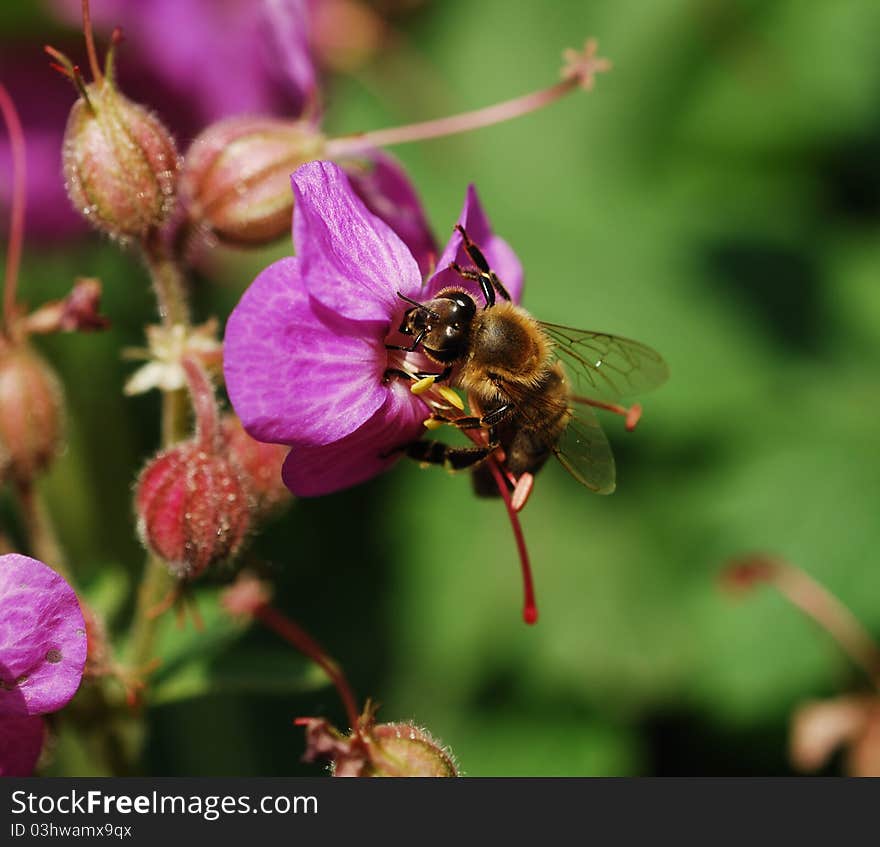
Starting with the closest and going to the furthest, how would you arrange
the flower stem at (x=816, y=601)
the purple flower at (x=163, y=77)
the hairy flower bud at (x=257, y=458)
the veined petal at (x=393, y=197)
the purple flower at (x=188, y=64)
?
the hairy flower bud at (x=257, y=458) < the veined petal at (x=393, y=197) < the flower stem at (x=816, y=601) < the purple flower at (x=163, y=77) < the purple flower at (x=188, y=64)

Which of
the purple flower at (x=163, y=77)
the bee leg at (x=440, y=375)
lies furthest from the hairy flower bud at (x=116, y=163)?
the purple flower at (x=163, y=77)

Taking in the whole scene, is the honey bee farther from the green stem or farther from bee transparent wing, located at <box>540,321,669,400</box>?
the green stem

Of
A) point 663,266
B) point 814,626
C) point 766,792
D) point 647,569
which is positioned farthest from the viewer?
point 663,266

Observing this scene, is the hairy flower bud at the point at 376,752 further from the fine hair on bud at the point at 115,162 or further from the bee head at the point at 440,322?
the fine hair on bud at the point at 115,162

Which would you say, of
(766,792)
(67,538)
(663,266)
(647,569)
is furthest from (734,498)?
(67,538)

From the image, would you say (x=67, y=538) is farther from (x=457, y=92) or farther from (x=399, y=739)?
(x=457, y=92)

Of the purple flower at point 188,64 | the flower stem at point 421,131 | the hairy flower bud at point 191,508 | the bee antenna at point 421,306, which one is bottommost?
the hairy flower bud at point 191,508

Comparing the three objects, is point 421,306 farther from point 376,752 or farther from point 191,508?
point 376,752
